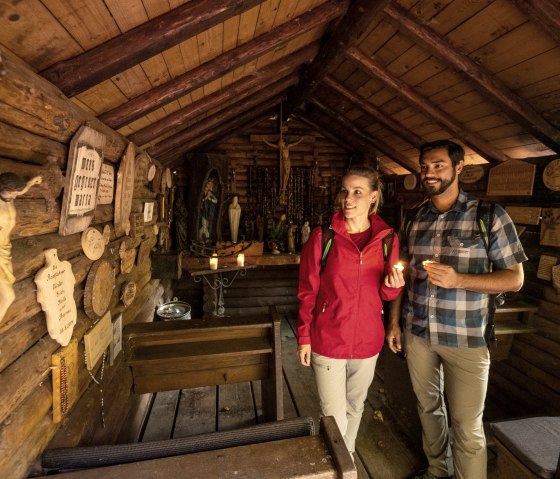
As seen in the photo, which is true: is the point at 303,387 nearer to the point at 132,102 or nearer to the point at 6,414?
the point at 6,414

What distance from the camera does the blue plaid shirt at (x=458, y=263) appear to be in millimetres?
2395

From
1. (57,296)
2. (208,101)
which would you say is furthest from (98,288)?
(208,101)

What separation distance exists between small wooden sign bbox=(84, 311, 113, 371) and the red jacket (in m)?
1.61

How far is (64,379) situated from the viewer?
191cm

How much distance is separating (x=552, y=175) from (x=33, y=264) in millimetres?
5207

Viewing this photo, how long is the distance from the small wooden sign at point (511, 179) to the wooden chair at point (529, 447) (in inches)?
117

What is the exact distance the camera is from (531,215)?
13.4 ft

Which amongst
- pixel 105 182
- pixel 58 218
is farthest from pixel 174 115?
pixel 58 218

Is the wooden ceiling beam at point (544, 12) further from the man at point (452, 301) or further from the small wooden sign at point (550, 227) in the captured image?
the small wooden sign at point (550, 227)

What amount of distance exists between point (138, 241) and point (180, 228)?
2.84m

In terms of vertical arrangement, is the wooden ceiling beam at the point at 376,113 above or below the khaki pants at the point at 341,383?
above

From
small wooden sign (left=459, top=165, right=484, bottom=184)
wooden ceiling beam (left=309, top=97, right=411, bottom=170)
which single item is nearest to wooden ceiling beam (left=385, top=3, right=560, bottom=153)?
small wooden sign (left=459, top=165, right=484, bottom=184)

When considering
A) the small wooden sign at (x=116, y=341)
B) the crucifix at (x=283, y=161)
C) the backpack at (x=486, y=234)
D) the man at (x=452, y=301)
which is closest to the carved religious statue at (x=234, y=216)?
the crucifix at (x=283, y=161)

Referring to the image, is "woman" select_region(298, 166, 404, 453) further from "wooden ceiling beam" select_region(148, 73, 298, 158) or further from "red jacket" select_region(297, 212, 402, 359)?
"wooden ceiling beam" select_region(148, 73, 298, 158)
